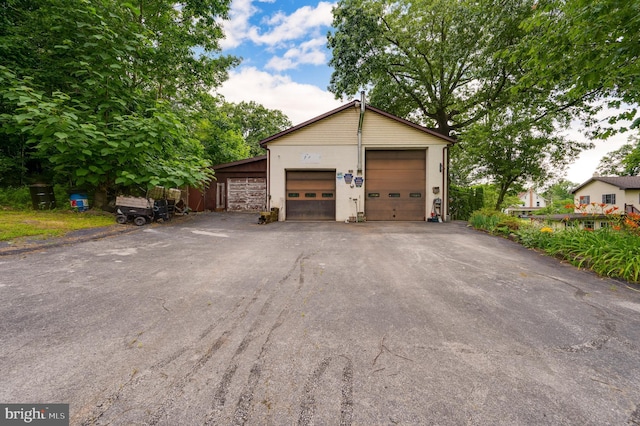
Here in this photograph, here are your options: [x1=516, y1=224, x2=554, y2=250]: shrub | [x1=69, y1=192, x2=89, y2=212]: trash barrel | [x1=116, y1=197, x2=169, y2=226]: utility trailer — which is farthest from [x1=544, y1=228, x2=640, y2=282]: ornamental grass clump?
[x1=69, y1=192, x2=89, y2=212]: trash barrel

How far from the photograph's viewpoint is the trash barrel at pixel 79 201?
8.08m

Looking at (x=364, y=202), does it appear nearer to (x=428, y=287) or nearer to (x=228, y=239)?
(x=228, y=239)

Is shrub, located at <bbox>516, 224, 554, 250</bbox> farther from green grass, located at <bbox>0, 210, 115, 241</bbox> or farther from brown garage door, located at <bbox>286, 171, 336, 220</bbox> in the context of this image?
green grass, located at <bbox>0, 210, 115, 241</bbox>

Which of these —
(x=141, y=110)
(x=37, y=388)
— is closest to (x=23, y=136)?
(x=141, y=110)

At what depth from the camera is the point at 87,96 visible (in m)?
7.69

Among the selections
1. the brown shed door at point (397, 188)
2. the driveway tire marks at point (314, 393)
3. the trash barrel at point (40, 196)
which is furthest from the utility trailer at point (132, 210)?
the driveway tire marks at point (314, 393)

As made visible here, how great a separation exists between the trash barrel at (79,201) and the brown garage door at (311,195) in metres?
7.03

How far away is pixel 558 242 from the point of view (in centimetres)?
488

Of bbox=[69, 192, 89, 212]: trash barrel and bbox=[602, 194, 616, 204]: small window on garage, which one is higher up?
bbox=[602, 194, 616, 204]: small window on garage

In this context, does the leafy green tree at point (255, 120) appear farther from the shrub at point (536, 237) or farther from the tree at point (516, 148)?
the shrub at point (536, 237)

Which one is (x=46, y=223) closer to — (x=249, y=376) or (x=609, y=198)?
(x=249, y=376)

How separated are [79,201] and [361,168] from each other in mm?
10205

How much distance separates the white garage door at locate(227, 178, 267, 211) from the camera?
14.7 m

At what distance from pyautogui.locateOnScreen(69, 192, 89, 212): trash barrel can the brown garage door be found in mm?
7033
